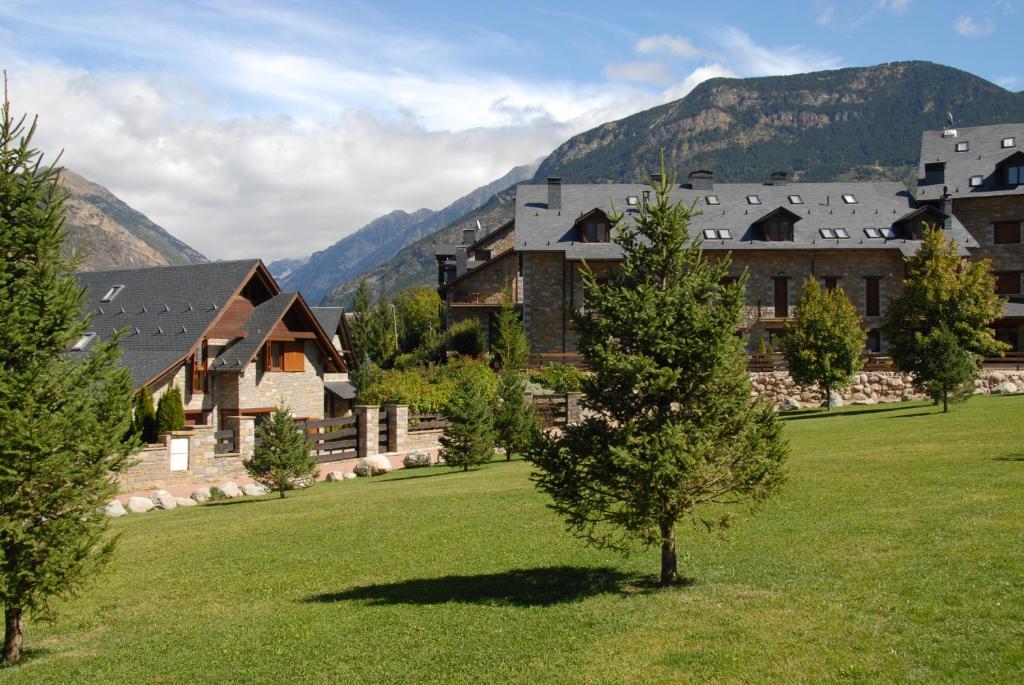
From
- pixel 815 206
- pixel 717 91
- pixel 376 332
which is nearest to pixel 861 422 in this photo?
pixel 815 206

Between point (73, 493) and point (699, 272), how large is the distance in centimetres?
781

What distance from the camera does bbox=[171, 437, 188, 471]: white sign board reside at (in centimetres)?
2750

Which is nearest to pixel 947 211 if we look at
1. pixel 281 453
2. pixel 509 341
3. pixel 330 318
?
pixel 509 341

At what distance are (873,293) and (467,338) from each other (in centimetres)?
2233

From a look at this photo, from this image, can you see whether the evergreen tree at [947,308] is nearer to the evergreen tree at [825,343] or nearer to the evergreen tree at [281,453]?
the evergreen tree at [825,343]

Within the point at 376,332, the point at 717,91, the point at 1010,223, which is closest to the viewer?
the point at 1010,223

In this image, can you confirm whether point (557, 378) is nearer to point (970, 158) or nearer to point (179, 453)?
point (179, 453)

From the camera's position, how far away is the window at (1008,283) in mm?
48188

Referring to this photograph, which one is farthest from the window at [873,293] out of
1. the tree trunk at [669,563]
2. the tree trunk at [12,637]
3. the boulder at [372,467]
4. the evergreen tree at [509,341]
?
the tree trunk at [12,637]

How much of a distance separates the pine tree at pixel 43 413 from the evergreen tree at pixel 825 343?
94.1ft

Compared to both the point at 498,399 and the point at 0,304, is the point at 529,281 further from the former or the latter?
the point at 0,304

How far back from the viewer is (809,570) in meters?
10.6

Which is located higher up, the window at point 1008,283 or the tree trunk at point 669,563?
the window at point 1008,283

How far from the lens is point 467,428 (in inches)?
1008
